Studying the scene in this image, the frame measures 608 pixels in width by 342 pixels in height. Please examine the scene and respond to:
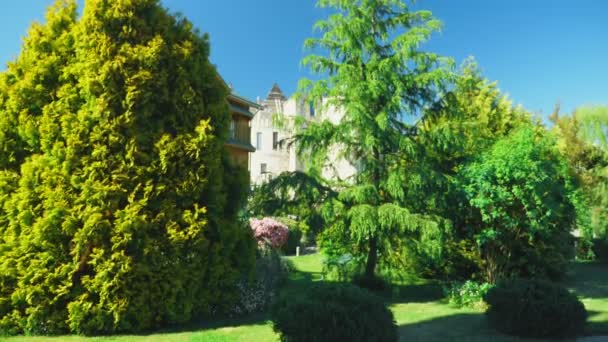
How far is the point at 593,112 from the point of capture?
3098cm

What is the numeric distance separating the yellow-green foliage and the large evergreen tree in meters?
3.80

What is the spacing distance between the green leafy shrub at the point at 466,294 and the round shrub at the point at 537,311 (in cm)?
268

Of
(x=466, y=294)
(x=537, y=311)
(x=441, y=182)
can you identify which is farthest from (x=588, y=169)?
(x=537, y=311)

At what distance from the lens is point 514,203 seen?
12.1 m

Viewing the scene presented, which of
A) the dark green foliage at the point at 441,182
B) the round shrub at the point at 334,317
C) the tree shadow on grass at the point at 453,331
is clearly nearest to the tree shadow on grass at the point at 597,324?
the tree shadow on grass at the point at 453,331

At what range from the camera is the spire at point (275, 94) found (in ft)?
171

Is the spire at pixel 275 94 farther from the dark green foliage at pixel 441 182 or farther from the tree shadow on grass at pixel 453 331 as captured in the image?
the tree shadow on grass at pixel 453 331

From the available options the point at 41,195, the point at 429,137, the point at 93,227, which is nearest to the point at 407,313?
the point at 429,137

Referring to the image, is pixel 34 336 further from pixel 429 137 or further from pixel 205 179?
pixel 429 137

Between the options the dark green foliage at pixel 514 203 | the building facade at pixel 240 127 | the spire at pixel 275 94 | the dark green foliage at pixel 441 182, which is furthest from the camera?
the spire at pixel 275 94

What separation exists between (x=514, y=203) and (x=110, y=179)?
984 centimetres

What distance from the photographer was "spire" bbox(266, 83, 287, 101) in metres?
52.2

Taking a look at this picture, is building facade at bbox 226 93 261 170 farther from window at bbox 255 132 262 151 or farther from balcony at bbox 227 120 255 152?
window at bbox 255 132 262 151

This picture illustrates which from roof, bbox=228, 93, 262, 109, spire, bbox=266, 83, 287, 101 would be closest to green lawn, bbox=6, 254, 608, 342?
roof, bbox=228, 93, 262, 109
